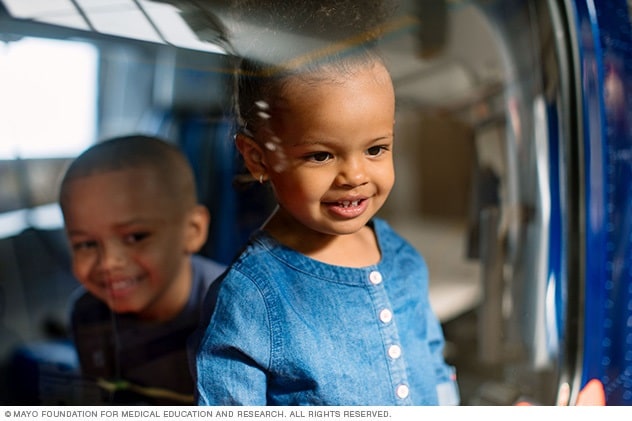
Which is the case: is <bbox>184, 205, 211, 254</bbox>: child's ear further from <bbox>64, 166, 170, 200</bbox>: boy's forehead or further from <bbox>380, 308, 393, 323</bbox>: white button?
<bbox>380, 308, 393, 323</bbox>: white button

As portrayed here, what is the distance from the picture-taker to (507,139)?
3.60 ft

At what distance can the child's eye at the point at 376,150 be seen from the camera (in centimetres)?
76

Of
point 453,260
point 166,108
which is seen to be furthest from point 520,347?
point 166,108

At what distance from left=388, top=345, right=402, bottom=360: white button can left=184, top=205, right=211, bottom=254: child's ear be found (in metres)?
0.31

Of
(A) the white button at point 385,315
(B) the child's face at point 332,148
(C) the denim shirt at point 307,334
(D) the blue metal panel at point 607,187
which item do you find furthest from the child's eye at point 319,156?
(D) the blue metal panel at point 607,187

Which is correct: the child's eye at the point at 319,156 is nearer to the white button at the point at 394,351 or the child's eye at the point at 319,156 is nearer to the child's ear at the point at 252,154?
the child's ear at the point at 252,154

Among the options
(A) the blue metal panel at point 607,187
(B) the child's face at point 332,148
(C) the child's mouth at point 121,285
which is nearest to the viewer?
(B) the child's face at point 332,148

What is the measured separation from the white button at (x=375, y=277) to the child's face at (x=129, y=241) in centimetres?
27

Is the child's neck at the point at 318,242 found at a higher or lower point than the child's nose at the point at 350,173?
lower

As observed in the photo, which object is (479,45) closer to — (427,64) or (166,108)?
(427,64)

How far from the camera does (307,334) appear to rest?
0.76 metres

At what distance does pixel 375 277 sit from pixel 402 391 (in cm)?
17

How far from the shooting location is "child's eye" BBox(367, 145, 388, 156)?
763 mm

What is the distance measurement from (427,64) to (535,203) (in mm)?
340
